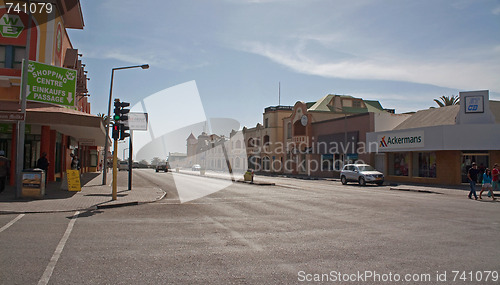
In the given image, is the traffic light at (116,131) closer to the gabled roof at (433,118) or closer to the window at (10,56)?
the window at (10,56)

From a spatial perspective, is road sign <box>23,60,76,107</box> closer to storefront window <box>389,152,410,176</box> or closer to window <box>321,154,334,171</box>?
storefront window <box>389,152,410,176</box>

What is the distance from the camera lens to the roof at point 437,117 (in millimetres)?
32609

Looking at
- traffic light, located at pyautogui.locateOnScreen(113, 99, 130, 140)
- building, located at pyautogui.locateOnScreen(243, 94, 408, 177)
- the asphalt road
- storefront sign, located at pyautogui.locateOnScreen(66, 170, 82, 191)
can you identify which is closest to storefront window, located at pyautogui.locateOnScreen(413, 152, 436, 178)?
building, located at pyautogui.locateOnScreen(243, 94, 408, 177)

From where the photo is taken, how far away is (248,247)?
7625 millimetres

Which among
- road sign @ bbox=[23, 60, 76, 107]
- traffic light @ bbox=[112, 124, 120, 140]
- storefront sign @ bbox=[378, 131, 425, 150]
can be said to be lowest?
traffic light @ bbox=[112, 124, 120, 140]

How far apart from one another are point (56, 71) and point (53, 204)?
899cm

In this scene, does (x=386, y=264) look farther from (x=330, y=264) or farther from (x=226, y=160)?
(x=226, y=160)

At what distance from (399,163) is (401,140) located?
259 centimetres

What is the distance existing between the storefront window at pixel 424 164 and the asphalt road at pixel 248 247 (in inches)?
791

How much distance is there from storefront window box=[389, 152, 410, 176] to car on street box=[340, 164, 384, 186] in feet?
14.9

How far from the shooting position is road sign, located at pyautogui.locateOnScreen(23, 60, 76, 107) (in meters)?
19.3

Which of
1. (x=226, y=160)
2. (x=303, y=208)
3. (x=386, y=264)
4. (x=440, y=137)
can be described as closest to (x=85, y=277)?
(x=386, y=264)

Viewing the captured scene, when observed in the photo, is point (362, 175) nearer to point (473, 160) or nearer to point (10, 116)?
point (473, 160)

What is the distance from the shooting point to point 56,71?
20391 millimetres
